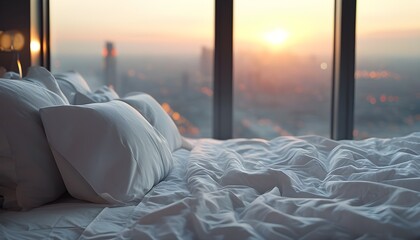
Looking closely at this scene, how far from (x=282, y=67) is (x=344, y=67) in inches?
18.5

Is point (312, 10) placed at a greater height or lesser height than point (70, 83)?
greater

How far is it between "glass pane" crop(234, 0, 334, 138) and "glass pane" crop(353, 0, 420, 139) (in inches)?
9.7

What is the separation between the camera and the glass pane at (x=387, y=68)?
3643 mm

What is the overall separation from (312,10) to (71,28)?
1.85 m

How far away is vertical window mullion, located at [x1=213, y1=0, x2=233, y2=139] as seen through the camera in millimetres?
3539

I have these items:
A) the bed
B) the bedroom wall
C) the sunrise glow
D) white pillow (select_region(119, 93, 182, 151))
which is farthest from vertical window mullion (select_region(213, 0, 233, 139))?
the bed

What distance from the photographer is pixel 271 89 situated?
12.3ft

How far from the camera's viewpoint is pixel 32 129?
1509 millimetres

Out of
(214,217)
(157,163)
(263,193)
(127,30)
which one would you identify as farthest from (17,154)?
(127,30)

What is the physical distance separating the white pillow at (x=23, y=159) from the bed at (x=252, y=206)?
0.12ft

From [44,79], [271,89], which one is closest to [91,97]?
[44,79]

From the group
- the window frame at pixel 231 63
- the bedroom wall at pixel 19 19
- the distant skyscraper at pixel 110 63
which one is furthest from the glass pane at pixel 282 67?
the bedroom wall at pixel 19 19

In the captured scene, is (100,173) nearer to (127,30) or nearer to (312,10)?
(127,30)

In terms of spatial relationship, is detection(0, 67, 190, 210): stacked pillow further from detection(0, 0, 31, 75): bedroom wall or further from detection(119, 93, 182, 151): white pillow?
detection(0, 0, 31, 75): bedroom wall
